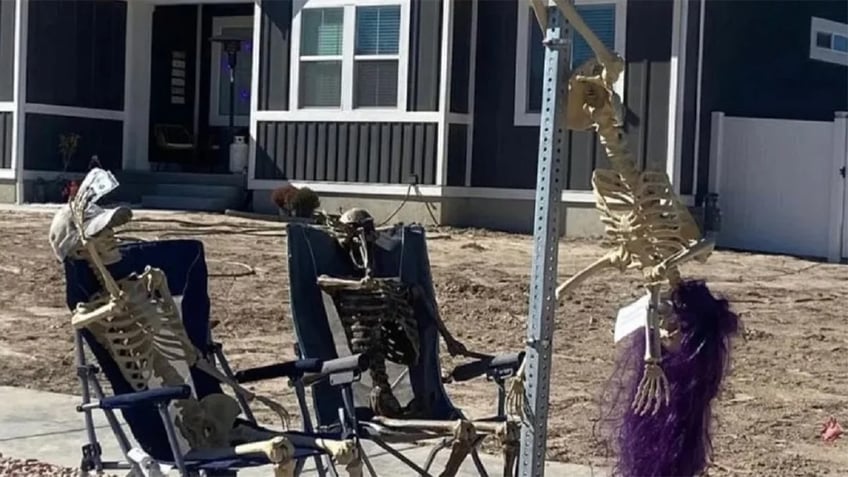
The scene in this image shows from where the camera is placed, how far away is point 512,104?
17.4 meters

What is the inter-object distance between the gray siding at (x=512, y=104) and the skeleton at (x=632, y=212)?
489 inches

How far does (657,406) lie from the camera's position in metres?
3.79

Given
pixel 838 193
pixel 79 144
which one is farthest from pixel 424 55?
pixel 79 144

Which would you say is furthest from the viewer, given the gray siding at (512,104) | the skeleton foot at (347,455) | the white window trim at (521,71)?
the white window trim at (521,71)

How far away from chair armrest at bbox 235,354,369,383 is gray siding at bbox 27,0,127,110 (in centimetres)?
1555

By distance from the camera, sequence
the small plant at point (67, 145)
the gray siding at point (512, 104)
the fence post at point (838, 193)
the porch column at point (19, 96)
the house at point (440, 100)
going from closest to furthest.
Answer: the fence post at point (838, 193) → the gray siding at point (512, 104) → the house at point (440, 100) → the porch column at point (19, 96) → the small plant at point (67, 145)

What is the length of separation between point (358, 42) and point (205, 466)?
14.1 meters

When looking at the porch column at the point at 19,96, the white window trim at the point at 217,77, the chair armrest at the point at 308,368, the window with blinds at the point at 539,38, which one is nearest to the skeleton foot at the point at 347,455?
the chair armrest at the point at 308,368

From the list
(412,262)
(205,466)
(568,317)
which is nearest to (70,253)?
(205,466)

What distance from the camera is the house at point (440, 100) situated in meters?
16.7

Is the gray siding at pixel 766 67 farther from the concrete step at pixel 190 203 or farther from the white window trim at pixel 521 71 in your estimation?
the concrete step at pixel 190 203

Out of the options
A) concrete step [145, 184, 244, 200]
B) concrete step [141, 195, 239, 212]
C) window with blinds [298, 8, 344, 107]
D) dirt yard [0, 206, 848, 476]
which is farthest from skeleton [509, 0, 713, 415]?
concrete step [145, 184, 244, 200]

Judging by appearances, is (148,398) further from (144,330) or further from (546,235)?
(546,235)

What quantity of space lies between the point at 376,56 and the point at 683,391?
14.5m
